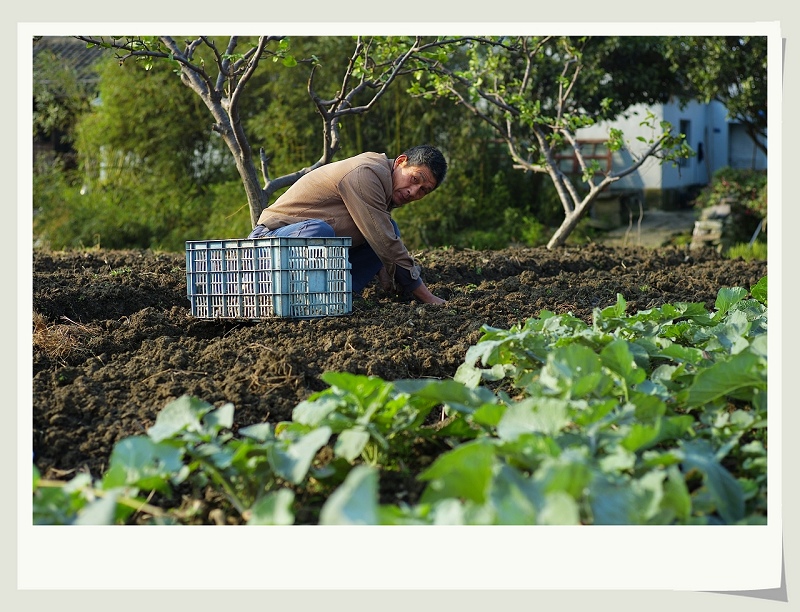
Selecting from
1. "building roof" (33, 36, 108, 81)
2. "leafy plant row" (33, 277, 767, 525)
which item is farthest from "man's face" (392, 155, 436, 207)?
"building roof" (33, 36, 108, 81)

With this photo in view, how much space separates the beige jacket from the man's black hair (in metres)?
0.12

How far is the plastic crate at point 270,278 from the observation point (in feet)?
10.9

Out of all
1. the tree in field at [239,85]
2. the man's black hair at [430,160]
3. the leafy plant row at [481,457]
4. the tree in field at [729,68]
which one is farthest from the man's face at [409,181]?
the tree in field at [729,68]

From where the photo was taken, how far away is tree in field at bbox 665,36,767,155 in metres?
10.1

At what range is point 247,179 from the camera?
470cm

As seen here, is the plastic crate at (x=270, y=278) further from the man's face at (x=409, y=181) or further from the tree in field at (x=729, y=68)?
the tree in field at (x=729, y=68)

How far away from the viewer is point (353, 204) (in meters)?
3.61

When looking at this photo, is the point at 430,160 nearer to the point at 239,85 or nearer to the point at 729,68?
the point at 239,85

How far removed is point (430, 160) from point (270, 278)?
0.88 metres

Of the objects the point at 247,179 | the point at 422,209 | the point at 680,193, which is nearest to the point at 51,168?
the point at 422,209

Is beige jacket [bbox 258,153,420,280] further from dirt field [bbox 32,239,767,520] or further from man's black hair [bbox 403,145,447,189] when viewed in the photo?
dirt field [bbox 32,239,767,520]

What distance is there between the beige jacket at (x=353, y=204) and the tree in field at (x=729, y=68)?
7.78 meters

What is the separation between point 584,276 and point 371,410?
3.46m

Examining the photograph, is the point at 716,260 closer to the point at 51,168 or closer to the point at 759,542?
the point at 759,542
